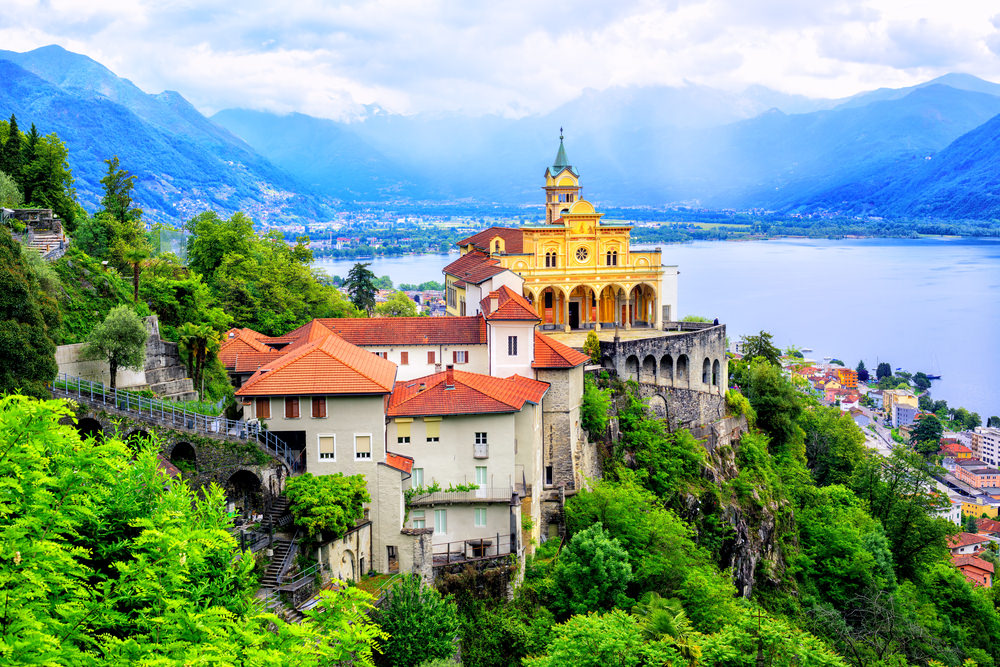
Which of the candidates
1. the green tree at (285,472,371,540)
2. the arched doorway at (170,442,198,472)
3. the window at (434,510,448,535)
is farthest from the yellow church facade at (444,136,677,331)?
the arched doorway at (170,442,198,472)

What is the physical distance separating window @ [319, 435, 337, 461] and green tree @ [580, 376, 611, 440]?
11493mm

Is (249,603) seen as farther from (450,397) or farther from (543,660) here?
(450,397)

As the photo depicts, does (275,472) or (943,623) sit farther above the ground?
(275,472)

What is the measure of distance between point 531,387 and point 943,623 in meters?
27.9

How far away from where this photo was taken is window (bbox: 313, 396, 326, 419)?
26.0 meters

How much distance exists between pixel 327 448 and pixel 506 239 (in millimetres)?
28810

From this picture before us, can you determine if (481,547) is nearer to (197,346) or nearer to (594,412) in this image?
(594,412)

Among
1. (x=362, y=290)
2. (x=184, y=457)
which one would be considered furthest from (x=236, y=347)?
(x=362, y=290)

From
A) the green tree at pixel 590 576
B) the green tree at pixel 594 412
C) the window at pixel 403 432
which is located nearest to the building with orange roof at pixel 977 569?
the green tree at pixel 594 412

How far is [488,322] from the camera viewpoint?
110 feet

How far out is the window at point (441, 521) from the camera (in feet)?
91.5

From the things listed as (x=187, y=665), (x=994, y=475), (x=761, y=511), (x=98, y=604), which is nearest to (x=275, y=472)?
(x=98, y=604)

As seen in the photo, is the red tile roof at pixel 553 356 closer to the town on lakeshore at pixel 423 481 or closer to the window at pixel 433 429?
the town on lakeshore at pixel 423 481

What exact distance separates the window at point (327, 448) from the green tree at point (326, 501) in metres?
1.17
